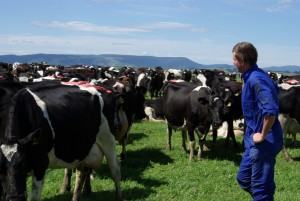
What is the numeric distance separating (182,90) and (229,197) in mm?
5384

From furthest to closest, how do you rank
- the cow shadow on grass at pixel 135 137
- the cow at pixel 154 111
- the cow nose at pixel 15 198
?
the cow at pixel 154 111 → the cow shadow on grass at pixel 135 137 → the cow nose at pixel 15 198

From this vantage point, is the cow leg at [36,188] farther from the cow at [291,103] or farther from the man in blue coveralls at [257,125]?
the cow at [291,103]

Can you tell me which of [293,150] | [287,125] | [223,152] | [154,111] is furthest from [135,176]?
[154,111]

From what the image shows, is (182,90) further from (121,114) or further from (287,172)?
(287,172)

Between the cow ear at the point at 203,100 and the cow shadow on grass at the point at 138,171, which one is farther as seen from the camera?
the cow ear at the point at 203,100

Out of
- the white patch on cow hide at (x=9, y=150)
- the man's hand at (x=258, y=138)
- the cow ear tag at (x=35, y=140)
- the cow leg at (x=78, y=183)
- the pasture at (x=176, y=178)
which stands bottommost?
the pasture at (x=176, y=178)

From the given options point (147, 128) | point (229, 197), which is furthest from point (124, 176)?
point (147, 128)

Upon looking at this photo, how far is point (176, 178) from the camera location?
9.55 m

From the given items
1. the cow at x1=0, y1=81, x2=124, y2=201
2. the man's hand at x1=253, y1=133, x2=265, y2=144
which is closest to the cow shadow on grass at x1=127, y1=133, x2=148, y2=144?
the cow at x1=0, y1=81, x2=124, y2=201

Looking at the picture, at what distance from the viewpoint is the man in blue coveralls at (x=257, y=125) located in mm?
5039

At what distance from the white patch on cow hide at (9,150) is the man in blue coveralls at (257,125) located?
2775 millimetres

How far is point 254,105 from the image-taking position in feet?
17.0

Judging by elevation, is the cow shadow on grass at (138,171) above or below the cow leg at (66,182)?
below

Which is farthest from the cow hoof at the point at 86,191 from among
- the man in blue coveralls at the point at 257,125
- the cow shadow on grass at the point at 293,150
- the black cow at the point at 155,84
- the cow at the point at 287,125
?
the black cow at the point at 155,84
